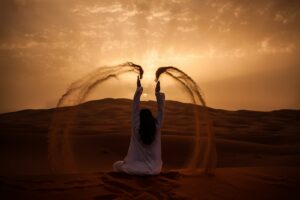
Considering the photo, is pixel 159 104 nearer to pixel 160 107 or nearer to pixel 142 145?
pixel 160 107

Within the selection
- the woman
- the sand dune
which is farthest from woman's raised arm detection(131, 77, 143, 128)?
the sand dune

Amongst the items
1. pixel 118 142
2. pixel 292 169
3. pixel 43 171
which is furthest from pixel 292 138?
pixel 43 171

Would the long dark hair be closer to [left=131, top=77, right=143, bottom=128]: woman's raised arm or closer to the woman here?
the woman

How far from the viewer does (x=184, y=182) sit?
7004 mm

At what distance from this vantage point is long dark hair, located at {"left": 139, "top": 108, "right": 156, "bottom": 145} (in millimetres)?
7009

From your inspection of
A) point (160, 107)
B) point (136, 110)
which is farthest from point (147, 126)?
point (160, 107)

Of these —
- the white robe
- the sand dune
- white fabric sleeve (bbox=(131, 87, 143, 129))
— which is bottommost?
the sand dune

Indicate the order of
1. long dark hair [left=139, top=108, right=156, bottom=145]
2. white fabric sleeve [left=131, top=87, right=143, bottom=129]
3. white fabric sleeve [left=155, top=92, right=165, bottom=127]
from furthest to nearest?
white fabric sleeve [left=155, top=92, right=165, bottom=127] → white fabric sleeve [left=131, top=87, right=143, bottom=129] → long dark hair [left=139, top=108, right=156, bottom=145]

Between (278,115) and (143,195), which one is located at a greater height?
(278,115)

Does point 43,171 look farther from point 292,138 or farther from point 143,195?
point 292,138

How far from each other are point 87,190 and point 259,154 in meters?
11.5

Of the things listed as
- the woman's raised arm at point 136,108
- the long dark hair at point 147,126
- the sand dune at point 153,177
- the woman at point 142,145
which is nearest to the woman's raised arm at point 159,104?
the woman at point 142,145

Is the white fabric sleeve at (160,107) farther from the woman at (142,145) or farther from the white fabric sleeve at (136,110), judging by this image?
the white fabric sleeve at (136,110)

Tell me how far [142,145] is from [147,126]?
1.76ft
